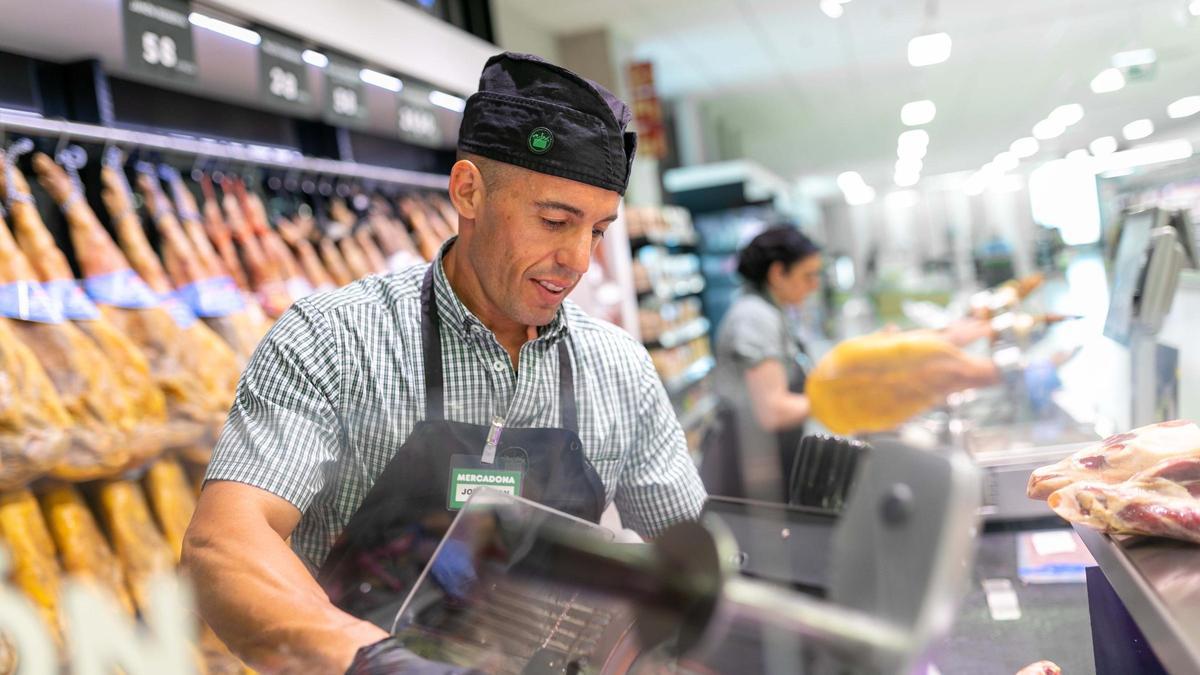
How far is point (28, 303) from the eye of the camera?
2.15 meters

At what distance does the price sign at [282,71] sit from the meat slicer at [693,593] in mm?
2653

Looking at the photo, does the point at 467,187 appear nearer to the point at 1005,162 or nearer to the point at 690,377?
the point at 690,377

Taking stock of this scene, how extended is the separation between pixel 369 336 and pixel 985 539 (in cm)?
170

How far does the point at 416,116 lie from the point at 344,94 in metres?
0.53

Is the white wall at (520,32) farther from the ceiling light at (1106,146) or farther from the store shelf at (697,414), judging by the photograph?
the ceiling light at (1106,146)

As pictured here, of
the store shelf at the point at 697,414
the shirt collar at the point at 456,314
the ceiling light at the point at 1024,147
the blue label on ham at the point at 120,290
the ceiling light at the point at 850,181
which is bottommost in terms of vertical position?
the store shelf at the point at 697,414

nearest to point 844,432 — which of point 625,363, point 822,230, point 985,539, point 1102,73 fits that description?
point 625,363

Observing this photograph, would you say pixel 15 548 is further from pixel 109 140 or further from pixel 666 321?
pixel 666 321

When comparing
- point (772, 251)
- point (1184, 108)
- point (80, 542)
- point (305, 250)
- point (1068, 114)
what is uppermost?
point (1068, 114)

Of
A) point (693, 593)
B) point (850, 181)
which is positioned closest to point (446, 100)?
point (693, 593)

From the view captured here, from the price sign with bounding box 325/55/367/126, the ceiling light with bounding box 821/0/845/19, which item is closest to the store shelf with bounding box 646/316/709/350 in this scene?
the ceiling light with bounding box 821/0/845/19

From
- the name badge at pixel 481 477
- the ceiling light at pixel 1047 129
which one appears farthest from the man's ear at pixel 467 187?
the ceiling light at pixel 1047 129

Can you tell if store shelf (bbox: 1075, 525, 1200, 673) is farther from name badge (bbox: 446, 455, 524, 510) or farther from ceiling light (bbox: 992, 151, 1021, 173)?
ceiling light (bbox: 992, 151, 1021, 173)

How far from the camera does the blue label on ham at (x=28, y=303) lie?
2113mm
